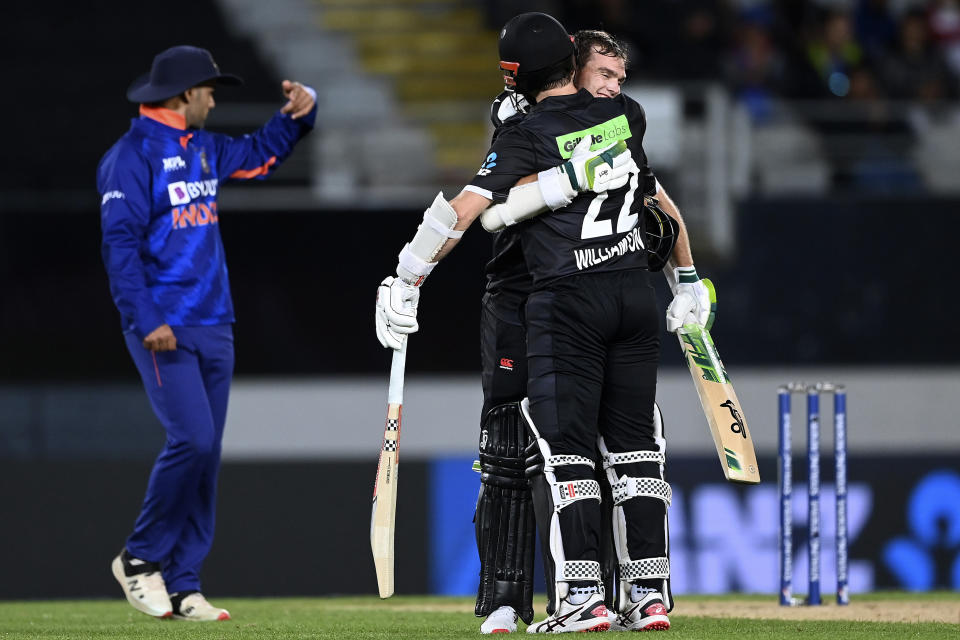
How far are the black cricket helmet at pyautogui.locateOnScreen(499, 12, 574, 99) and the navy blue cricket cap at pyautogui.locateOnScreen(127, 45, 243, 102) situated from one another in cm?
169

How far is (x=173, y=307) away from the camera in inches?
235

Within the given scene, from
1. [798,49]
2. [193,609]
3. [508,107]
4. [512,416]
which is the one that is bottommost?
[193,609]

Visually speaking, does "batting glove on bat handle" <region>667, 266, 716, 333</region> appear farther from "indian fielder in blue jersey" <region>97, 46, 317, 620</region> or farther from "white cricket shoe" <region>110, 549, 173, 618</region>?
"white cricket shoe" <region>110, 549, 173, 618</region>

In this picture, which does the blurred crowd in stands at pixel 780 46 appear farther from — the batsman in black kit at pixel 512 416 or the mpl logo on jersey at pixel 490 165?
the mpl logo on jersey at pixel 490 165

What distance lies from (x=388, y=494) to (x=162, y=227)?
1.63 meters

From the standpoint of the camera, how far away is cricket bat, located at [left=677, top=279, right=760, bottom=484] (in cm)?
501

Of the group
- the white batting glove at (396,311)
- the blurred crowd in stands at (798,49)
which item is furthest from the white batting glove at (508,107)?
the blurred crowd in stands at (798,49)

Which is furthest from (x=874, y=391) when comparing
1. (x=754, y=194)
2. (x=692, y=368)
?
(x=692, y=368)

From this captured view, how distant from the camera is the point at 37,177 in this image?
10227 millimetres

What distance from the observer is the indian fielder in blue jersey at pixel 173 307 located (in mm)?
5883

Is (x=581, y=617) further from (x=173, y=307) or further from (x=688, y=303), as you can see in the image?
(x=173, y=307)

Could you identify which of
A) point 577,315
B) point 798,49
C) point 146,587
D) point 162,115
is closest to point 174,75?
point 162,115

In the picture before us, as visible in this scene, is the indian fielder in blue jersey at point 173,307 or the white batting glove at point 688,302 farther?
the indian fielder in blue jersey at point 173,307

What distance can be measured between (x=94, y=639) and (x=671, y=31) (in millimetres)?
8352
